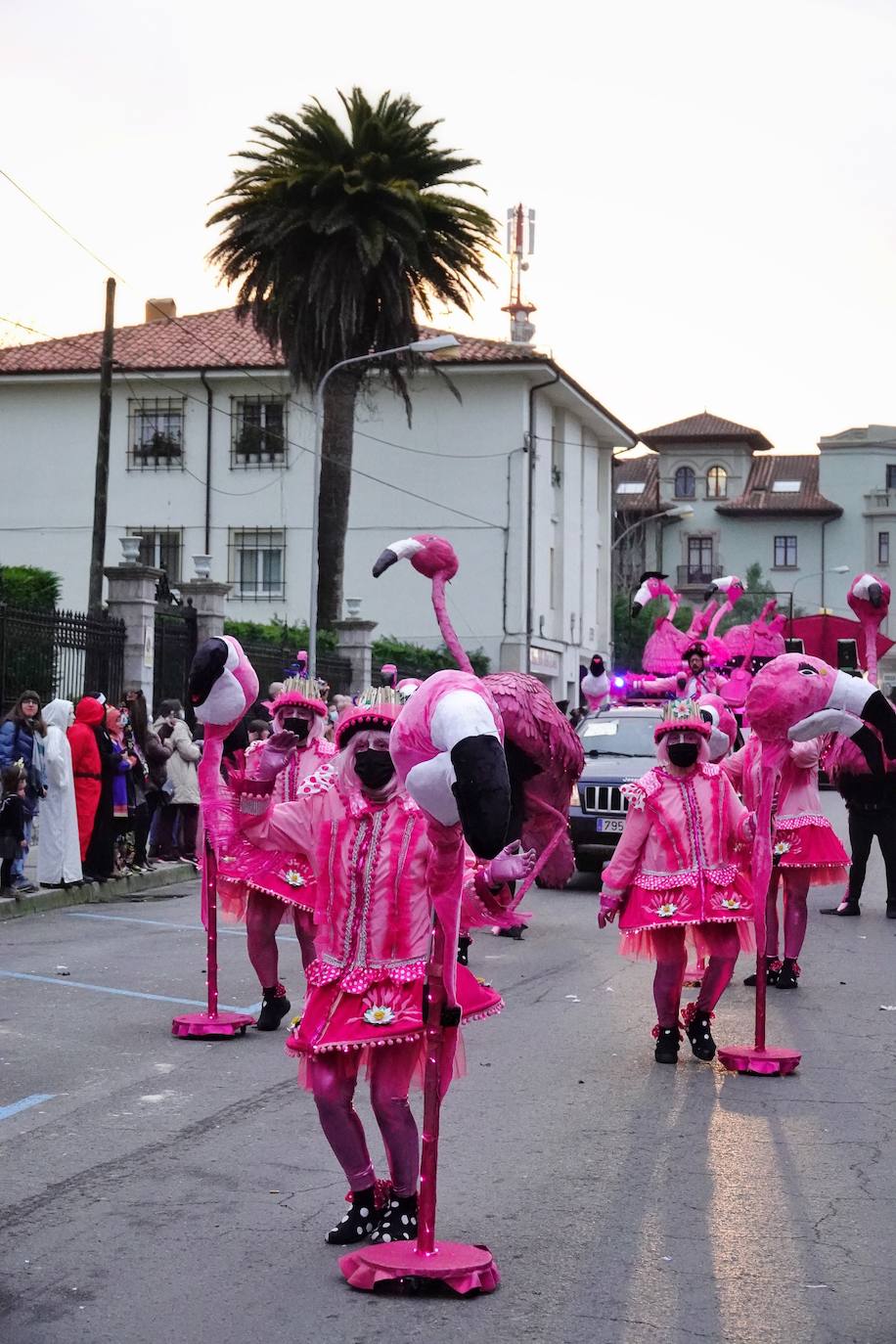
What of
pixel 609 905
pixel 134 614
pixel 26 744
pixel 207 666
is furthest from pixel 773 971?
pixel 134 614

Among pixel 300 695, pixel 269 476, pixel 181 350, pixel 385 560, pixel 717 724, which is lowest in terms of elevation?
pixel 717 724

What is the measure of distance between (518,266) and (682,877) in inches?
1727

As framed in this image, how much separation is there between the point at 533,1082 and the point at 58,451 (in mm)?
38222

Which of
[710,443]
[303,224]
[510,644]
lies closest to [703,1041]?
[303,224]

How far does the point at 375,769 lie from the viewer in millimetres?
A: 5641

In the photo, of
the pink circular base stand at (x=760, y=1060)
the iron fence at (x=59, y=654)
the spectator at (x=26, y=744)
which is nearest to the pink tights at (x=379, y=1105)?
the pink circular base stand at (x=760, y=1060)

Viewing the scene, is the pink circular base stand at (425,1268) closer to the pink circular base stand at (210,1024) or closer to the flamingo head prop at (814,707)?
the flamingo head prop at (814,707)

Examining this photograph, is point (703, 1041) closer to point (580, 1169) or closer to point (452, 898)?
point (580, 1169)

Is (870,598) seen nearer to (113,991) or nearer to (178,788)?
(113,991)

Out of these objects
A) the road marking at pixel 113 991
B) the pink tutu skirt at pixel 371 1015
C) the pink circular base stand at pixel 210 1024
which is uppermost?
the pink tutu skirt at pixel 371 1015

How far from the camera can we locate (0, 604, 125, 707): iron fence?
1948 centimetres

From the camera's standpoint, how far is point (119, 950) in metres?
12.9

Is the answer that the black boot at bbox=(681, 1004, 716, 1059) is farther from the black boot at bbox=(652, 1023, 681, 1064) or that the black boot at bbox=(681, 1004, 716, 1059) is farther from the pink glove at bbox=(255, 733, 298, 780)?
the pink glove at bbox=(255, 733, 298, 780)

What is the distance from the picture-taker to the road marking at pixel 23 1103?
7526mm
